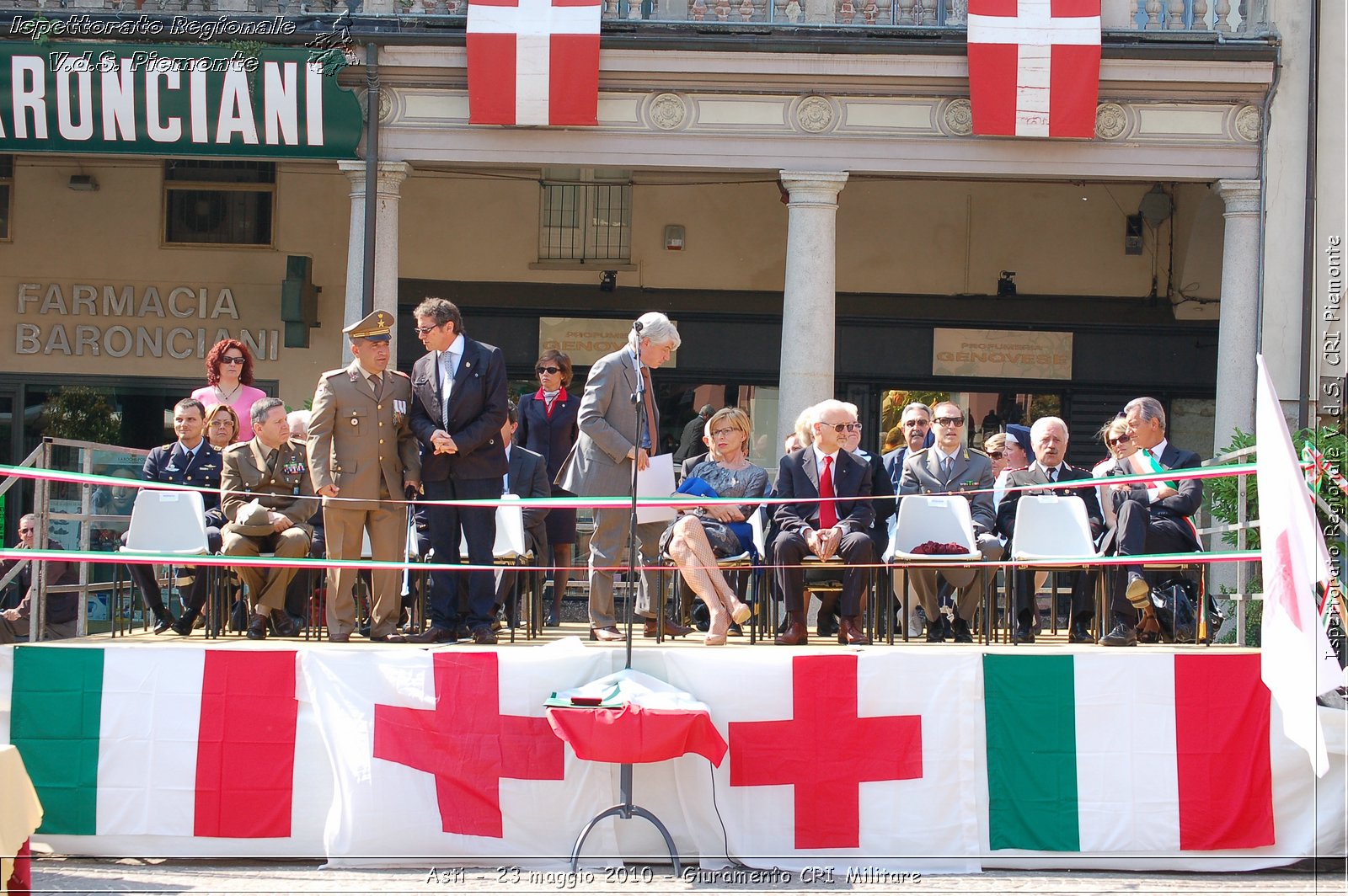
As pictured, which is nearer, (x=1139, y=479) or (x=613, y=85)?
(x=1139, y=479)

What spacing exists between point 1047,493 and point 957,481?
1.83 feet

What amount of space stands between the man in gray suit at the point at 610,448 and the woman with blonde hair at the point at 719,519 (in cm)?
32

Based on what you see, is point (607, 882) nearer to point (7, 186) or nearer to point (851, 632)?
point (851, 632)

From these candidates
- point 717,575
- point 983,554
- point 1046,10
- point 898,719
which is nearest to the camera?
point 898,719

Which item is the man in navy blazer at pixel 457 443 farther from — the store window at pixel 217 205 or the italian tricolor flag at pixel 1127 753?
the store window at pixel 217 205

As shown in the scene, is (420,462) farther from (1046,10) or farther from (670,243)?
(670,243)

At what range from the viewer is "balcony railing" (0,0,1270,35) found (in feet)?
47.0

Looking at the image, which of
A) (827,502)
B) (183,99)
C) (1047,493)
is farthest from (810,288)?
(183,99)

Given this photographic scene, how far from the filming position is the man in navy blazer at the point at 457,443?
855cm

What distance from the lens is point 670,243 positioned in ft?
59.4

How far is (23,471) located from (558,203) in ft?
36.9

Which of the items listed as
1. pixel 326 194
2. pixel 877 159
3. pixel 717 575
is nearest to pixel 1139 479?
pixel 717 575

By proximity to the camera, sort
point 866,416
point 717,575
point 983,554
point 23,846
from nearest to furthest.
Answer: point 23,846 < point 717,575 < point 983,554 < point 866,416

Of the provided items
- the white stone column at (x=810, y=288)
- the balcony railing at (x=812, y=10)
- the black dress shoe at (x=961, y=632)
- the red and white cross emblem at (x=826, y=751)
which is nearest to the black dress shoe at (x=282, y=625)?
the red and white cross emblem at (x=826, y=751)
